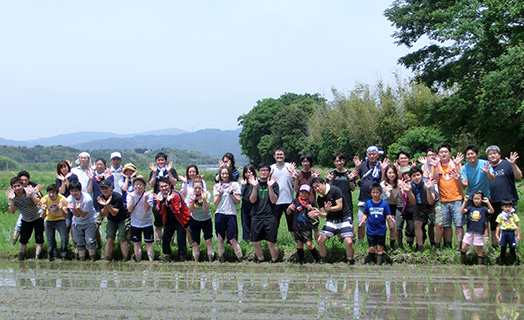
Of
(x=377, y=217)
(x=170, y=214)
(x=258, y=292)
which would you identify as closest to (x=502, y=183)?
(x=377, y=217)

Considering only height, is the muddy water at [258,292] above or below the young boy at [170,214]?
below

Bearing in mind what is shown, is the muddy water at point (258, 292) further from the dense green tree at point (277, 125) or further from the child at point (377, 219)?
the dense green tree at point (277, 125)

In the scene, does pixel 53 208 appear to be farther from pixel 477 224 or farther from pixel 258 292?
pixel 477 224

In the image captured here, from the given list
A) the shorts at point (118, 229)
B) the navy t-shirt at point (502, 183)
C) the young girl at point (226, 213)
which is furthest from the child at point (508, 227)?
the shorts at point (118, 229)

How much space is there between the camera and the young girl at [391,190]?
28.7 ft

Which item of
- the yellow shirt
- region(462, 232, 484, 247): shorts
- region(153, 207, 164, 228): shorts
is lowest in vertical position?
region(462, 232, 484, 247): shorts

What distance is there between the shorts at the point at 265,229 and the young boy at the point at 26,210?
4148 millimetres

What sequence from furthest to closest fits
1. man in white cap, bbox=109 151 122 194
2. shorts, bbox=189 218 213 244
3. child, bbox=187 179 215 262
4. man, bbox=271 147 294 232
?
man in white cap, bbox=109 151 122 194
man, bbox=271 147 294 232
shorts, bbox=189 218 213 244
child, bbox=187 179 215 262

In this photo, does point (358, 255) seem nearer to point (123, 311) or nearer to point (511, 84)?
point (123, 311)

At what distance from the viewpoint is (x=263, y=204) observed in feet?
28.7

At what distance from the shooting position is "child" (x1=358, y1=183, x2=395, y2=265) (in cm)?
826

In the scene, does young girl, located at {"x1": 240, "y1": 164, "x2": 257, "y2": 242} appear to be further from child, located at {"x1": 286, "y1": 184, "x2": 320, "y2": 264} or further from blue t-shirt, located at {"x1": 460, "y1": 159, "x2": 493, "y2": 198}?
blue t-shirt, located at {"x1": 460, "y1": 159, "x2": 493, "y2": 198}

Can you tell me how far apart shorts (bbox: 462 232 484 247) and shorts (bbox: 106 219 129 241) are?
19.5 feet

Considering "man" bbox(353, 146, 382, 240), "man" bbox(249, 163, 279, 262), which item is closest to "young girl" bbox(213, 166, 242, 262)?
"man" bbox(249, 163, 279, 262)
